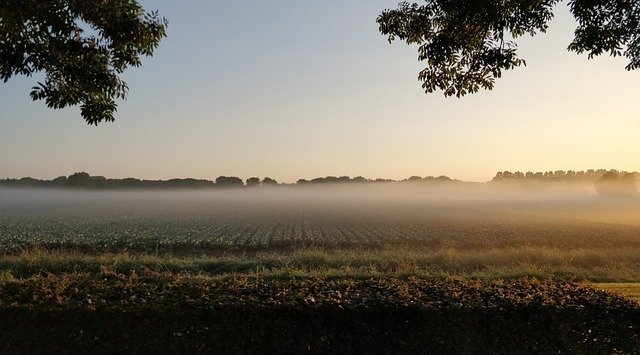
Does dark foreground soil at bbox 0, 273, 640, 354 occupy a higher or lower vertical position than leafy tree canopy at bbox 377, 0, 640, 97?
lower

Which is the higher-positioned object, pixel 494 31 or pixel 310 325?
pixel 494 31

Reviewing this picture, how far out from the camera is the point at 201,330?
675 cm

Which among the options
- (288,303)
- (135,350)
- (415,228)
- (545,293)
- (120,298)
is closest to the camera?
(135,350)

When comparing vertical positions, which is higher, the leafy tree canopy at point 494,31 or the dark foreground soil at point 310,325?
the leafy tree canopy at point 494,31

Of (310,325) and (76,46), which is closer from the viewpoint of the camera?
(310,325)

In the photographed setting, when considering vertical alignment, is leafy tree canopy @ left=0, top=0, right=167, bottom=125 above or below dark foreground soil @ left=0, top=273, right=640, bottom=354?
above

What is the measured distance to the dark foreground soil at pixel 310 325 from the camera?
670 cm

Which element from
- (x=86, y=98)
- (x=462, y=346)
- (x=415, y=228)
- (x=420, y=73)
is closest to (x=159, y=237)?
(x=415, y=228)

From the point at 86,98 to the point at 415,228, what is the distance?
47.4 meters

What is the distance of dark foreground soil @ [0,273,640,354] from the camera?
6.70m

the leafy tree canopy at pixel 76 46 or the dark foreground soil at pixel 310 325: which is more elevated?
the leafy tree canopy at pixel 76 46

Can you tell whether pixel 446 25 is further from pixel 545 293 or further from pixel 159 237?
pixel 159 237

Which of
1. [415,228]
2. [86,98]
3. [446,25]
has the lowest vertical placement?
[415,228]

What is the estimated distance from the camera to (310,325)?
679 centimetres
